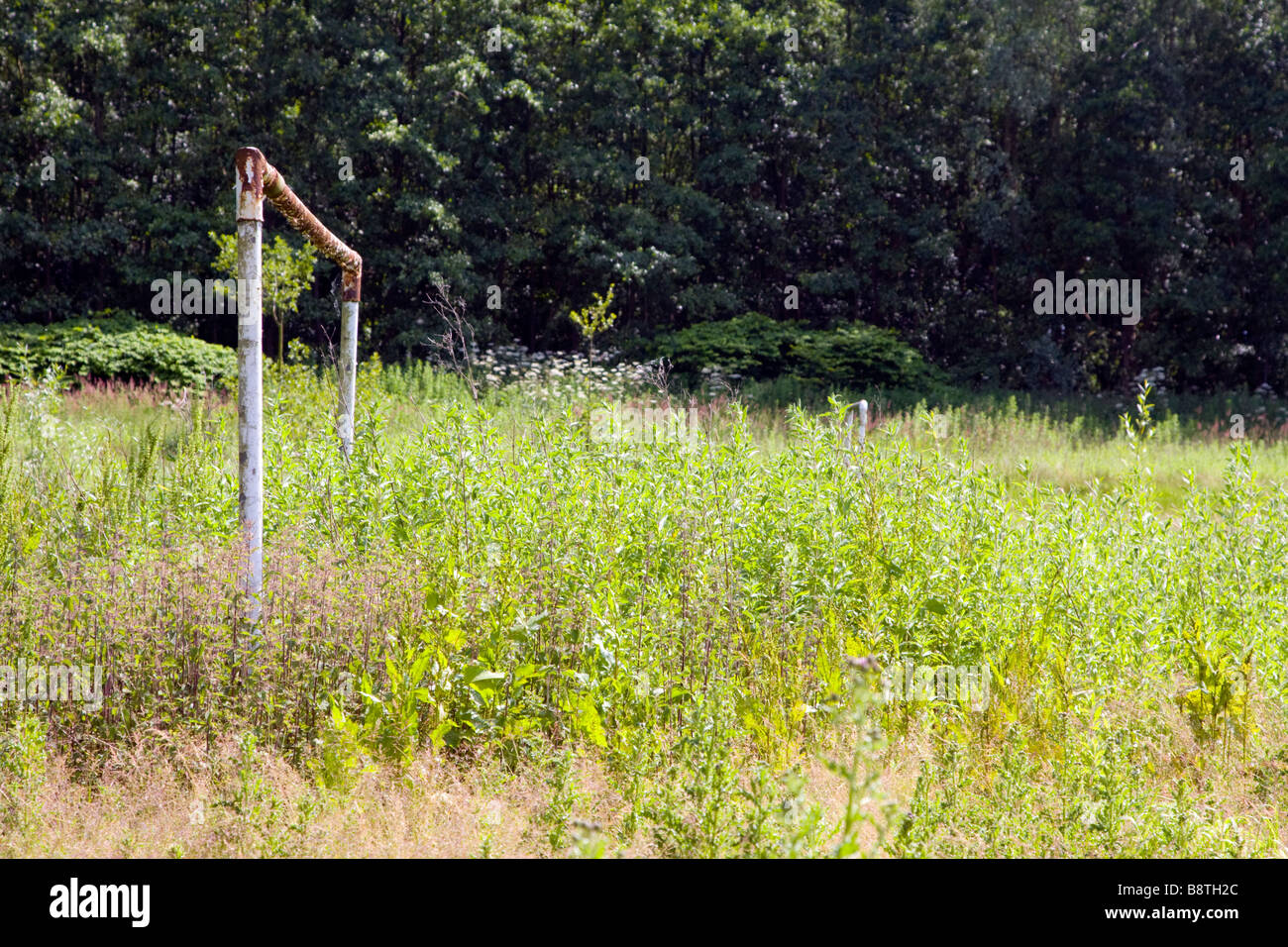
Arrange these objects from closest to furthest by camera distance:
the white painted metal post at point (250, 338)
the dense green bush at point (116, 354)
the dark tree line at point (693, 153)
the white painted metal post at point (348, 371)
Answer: the white painted metal post at point (250, 338), the white painted metal post at point (348, 371), the dense green bush at point (116, 354), the dark tree line at point (693, 153)

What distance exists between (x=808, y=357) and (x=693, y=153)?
25.0 ft

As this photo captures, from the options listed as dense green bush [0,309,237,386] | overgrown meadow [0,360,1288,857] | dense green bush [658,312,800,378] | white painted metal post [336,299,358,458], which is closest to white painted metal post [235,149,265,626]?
overgrown meadow [0,360,1288,857]

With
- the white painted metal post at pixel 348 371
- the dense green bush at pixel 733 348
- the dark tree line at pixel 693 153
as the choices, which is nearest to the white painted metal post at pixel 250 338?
the white painted metal post at pixel 348 371

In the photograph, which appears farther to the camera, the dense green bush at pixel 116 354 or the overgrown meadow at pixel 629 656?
the dense green bush at pixel 116 354

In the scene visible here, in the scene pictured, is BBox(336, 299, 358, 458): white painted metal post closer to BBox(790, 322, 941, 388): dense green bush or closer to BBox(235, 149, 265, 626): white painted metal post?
BBox(235, 149, 265, 626): white painted metal post

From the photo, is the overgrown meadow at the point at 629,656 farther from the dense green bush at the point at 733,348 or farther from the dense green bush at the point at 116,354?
the dense green bush at the point at 733,348

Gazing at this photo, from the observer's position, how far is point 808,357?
70.8 ft

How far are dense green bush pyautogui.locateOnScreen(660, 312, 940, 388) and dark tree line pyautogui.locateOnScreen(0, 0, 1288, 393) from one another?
6.25 feet

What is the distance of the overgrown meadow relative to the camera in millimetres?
3215

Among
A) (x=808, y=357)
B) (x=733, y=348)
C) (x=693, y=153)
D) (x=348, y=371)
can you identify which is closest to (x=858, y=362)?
(x=808, y=357)

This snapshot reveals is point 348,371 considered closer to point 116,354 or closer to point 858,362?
point 116,354

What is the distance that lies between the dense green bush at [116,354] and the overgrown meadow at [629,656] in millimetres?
12737

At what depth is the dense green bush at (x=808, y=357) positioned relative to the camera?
2144cm
